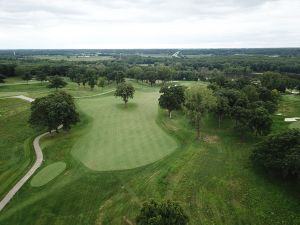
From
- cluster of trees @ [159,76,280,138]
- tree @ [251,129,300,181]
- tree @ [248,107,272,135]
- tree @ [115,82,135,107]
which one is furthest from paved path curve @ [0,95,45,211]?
tree @ [248,107,272,135]

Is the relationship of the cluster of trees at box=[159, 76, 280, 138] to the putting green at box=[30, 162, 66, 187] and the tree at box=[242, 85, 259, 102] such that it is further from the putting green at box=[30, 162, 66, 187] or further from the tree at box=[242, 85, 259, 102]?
the putting green at box=[30, 162, 66, 187]

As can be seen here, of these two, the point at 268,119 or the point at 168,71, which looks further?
the point at 168,71

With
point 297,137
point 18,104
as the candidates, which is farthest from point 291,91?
point 18,104

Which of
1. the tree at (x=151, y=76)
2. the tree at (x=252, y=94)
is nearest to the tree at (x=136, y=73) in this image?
the tree at (x=151, y=76)

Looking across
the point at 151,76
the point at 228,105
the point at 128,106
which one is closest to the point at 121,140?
the point at 228,105

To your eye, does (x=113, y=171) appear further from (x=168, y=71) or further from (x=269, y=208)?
(x=168, y=71)

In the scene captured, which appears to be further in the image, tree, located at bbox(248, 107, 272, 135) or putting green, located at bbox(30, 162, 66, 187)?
tree, located at bbox(248, 107, 272, 135)

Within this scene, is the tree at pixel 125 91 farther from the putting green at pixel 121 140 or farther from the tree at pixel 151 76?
the tree at pixel 151 76
